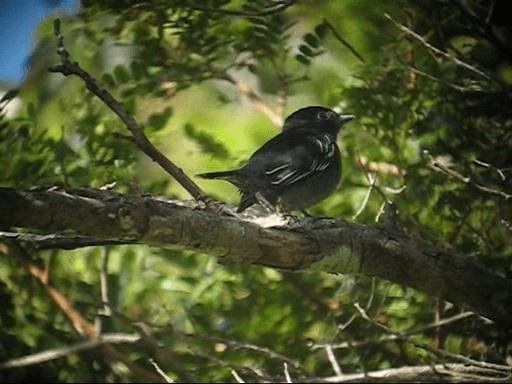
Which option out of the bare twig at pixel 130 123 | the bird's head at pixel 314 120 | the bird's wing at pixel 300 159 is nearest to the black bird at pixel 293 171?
the bird's wing at pixel 300 159

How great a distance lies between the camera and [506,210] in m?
4.19

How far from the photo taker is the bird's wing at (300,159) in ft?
15.0

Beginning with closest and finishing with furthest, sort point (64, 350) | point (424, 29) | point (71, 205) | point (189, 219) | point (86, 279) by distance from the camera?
point (71, 205)
point (189, 219)
point (64, 350)
point (424, 29)
point (86, 279)

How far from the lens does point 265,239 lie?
3162 millimetres

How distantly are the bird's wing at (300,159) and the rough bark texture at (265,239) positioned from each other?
1.06 m

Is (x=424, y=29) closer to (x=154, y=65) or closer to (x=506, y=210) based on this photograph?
(x=506, y=210)

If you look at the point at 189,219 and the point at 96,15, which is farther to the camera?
the point at 96,15

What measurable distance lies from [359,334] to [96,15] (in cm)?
199

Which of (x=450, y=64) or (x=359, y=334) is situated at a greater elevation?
(x=450, y=64)

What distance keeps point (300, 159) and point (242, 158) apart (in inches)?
12.6

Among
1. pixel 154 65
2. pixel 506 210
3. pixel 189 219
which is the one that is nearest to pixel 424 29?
pixel 506 210

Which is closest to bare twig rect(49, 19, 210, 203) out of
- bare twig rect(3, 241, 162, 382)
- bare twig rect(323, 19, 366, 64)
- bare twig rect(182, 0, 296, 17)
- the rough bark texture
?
the rough bark texture

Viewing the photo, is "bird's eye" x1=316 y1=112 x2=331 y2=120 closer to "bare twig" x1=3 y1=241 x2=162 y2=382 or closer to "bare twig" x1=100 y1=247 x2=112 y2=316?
"bare twig" x1=100 y1=247 x2=112 y2=316

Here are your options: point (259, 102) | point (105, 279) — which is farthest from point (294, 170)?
point (105, 279)
